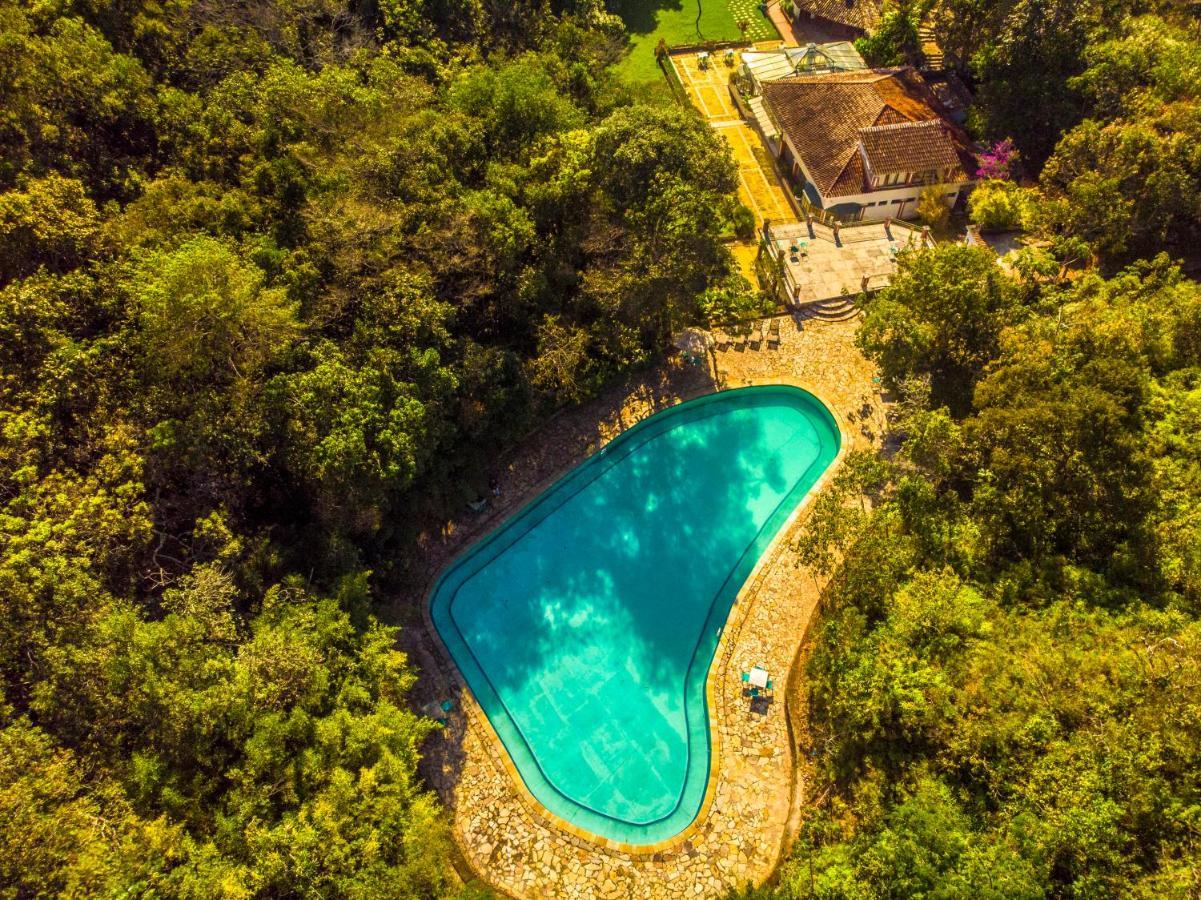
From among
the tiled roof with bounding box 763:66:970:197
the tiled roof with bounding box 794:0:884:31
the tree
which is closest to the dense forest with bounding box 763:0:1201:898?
the tiled roof with bounding box 763:66:970:197

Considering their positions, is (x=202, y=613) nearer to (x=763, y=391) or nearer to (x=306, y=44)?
(x=763, y=391)

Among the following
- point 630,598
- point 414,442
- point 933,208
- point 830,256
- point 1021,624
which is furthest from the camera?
point 933,208

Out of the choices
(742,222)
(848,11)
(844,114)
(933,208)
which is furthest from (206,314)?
(848,11)

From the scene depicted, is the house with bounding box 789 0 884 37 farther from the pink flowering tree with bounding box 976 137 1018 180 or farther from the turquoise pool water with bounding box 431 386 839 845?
the turquoise pool water with bounding box 431 386 839 845

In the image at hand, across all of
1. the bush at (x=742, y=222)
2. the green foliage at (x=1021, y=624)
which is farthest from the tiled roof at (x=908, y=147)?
the green foliage at (x=1021, y=624)

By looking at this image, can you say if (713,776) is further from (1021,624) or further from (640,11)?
(640,11)

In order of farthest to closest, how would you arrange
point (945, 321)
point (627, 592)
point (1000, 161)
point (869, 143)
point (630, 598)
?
point (869, 143), point (1000, 161), point (627, 592), point (630, 598), point (945, 321)

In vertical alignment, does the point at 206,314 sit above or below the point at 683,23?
below

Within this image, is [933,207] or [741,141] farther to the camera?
[741,141]
